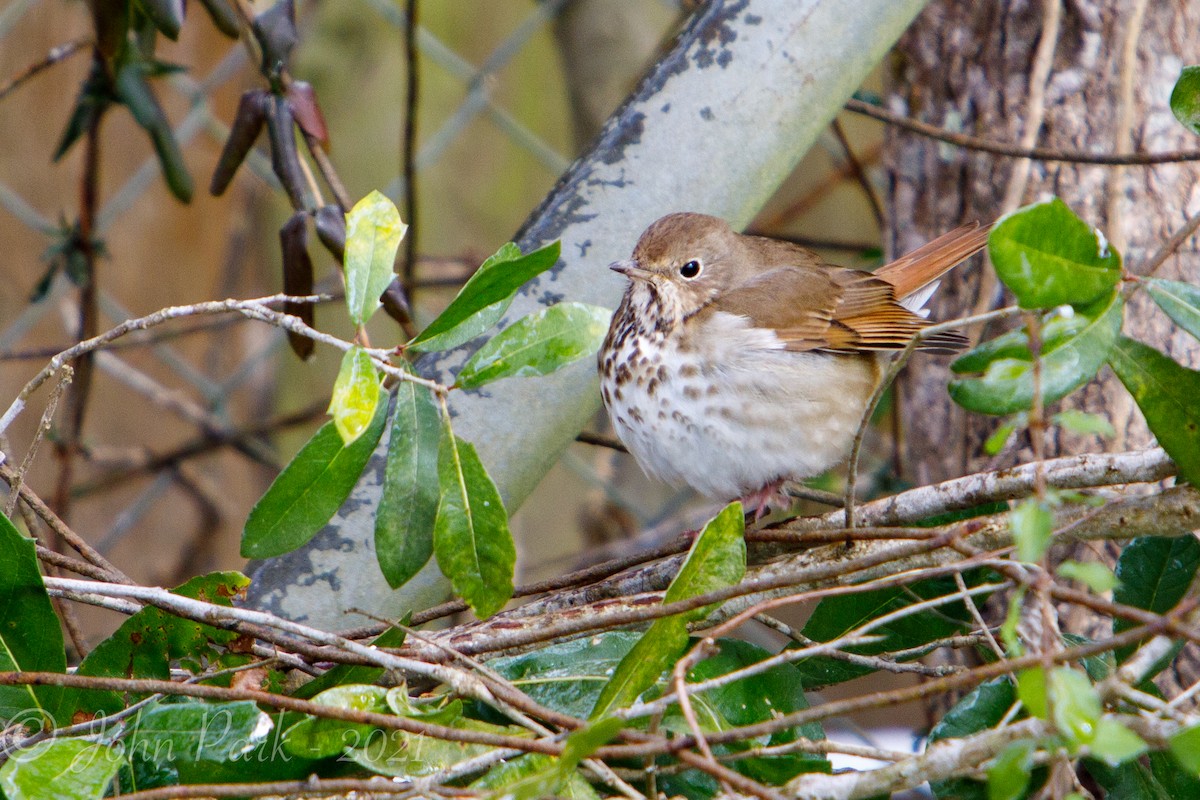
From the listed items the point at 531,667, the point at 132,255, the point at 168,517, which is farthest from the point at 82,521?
the point at 531,667

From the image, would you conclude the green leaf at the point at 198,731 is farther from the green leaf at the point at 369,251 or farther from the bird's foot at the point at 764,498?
the bird's foot at the point at 764,498

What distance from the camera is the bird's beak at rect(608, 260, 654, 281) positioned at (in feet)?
4.99

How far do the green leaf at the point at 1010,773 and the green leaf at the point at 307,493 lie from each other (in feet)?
2.01

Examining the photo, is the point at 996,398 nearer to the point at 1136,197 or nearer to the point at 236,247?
the point at 1136,197

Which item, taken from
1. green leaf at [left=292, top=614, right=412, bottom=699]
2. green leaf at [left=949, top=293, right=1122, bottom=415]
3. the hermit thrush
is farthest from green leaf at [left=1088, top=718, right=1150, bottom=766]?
the hermit thrush

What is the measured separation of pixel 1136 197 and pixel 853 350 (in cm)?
44

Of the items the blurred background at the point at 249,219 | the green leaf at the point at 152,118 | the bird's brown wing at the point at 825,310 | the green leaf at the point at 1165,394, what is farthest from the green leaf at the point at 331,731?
the blurred background at the point at 249,219

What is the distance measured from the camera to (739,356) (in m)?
1.75

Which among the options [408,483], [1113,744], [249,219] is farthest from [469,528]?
[249,219]

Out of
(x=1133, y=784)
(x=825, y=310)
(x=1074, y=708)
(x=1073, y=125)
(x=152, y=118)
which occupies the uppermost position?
(x=152, y=118)

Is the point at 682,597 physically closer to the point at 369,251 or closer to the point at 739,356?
the point at 369,251

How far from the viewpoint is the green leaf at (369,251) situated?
112cm

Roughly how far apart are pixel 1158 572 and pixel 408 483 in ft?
2.39

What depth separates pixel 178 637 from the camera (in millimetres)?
1197
